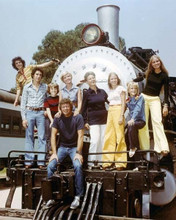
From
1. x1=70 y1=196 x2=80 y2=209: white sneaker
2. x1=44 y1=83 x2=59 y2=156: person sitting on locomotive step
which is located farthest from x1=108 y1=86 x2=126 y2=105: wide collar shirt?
x1=70 y1=196 x2=80 y2=209: white sneaker

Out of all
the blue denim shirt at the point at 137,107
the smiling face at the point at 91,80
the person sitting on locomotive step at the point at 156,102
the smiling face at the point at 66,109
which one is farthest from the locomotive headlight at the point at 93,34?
the smiling face at the point at 66,109

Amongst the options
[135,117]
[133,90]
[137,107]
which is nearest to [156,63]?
[133,90]

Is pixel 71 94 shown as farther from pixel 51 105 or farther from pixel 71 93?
pixel 51 105

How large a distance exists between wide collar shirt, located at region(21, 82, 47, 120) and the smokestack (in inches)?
69.9

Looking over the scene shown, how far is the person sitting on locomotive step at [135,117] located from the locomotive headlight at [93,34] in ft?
3.97

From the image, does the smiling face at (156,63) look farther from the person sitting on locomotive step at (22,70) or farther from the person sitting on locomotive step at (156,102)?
the person sitting on locomotive step at (22,70)

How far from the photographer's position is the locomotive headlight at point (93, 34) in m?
4.90

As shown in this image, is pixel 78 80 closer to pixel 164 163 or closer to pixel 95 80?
pixel 95 80

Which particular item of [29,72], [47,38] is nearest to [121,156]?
[29,72]

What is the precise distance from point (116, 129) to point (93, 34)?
5.54 ft

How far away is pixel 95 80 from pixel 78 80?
0.46 m

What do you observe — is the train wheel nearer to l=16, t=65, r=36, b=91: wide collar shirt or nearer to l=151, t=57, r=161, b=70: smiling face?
l=151, t=57, r=161, b=70: smiling face

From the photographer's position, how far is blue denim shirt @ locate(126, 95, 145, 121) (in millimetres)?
3934

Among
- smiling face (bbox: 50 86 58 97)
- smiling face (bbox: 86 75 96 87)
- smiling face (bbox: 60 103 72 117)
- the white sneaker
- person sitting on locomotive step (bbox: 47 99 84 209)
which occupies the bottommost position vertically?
the white sneaker
